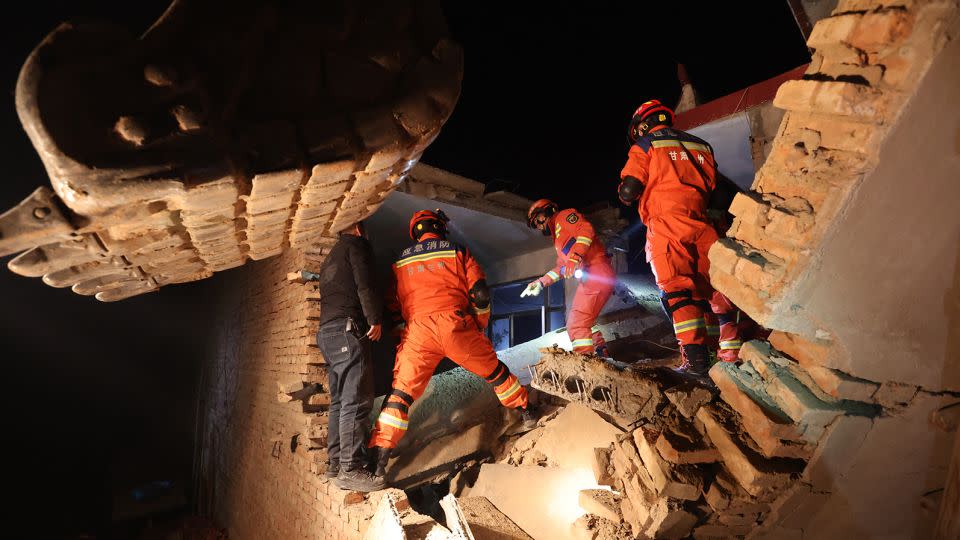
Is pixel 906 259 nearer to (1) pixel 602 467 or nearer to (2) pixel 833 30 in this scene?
(2) pixel 833 30

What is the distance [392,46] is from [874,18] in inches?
63.4

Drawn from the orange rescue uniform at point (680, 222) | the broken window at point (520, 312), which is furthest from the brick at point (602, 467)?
the broken window at point (520, 312)

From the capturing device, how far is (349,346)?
370 centimetres

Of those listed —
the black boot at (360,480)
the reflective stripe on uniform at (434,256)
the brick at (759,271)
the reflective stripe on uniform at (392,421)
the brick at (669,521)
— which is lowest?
the black boot at (360,480)

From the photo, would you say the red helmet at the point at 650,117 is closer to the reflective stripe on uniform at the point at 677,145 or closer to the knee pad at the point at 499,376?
the reflective stripe on uniform at the point at 677,145

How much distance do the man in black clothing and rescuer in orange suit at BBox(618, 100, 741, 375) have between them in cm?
245

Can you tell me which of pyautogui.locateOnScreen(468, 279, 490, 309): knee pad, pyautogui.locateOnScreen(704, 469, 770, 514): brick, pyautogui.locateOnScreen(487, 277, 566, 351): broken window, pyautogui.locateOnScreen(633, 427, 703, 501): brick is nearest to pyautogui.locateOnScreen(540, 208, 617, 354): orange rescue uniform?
pyautogui.locateOnScreen(468, 279, 490, 309): knee pad

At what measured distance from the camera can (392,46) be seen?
1.40 meters

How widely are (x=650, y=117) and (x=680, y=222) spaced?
1291 millimetres

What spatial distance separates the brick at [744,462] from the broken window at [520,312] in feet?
17.4

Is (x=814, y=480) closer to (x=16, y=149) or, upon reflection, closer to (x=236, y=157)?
(x=236, y=157)

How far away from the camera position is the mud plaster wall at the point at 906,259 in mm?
1390

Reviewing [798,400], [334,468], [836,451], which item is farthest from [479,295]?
[836,451]

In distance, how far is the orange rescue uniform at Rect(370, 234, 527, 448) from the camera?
3.66m
